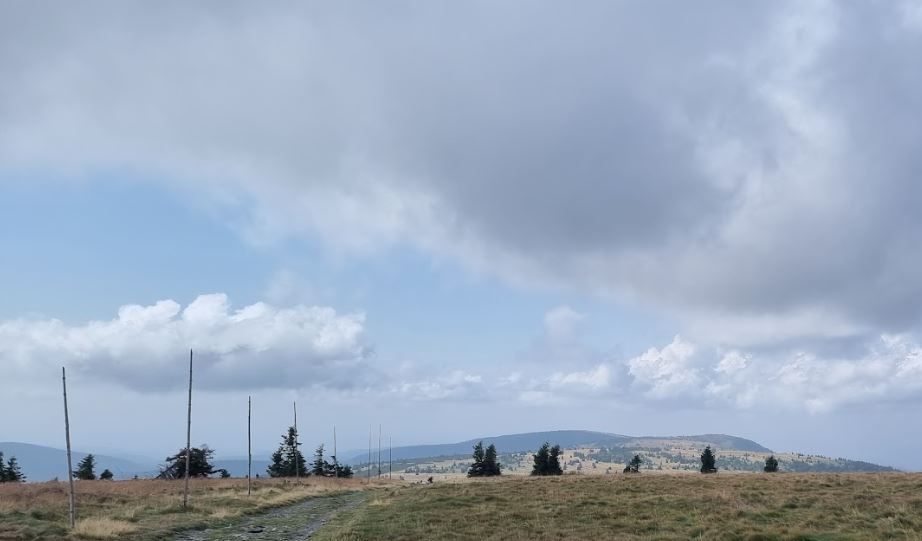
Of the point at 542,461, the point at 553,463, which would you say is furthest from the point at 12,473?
the point at 553,463

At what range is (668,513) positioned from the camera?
2933cm

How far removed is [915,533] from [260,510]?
3552cm

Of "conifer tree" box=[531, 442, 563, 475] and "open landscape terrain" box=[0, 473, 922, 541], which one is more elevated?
"open landscape terrain" box=[0, 473, 922, 541]

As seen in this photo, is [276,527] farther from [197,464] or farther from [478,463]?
[478,463]

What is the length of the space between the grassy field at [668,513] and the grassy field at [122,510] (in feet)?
23.5

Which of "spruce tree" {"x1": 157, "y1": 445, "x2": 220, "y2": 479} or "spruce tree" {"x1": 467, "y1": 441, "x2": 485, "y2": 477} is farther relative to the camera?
"spruce tree" {"x1": 467, "y1": 441, "x2": 485, "y2": 477}

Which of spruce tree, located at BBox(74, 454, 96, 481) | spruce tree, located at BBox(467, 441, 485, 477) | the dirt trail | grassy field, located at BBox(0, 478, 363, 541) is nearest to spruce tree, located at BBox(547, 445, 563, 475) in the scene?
spruce tree, located at BBox(467, 441, 485, 477)

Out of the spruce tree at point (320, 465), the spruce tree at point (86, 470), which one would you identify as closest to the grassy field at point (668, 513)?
the spruce tree at point (86, 470)

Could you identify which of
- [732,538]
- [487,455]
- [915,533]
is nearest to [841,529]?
[915,533]

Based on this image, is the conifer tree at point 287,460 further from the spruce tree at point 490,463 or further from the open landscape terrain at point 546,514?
the open landscape terrain at point 546,514

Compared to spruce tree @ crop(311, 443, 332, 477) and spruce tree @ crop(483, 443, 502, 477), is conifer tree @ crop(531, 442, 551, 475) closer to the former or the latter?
spruce tree @ crop(483, 443, 502, 477)

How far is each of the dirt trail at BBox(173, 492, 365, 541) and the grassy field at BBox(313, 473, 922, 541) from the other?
1345mm

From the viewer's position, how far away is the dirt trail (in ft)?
86.3

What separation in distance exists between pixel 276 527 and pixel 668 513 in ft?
A: 65.5
